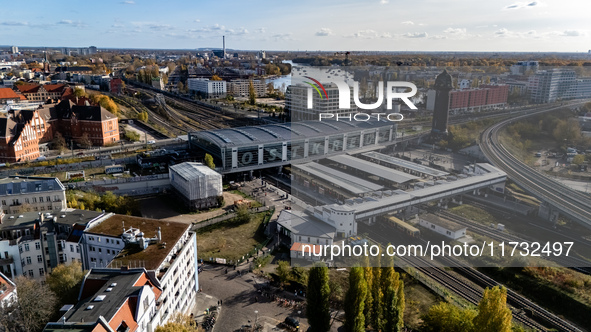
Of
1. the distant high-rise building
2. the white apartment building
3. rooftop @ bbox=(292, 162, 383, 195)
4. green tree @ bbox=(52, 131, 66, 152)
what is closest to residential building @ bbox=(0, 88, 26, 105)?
green tree @ bbox=(52, 131, 66, 152)

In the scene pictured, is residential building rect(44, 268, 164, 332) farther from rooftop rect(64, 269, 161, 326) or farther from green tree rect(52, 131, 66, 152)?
green tree rect(52, 131, 66, 152)

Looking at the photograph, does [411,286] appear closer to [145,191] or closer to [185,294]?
[185,294]

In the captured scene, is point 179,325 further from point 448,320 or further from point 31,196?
point 31,196

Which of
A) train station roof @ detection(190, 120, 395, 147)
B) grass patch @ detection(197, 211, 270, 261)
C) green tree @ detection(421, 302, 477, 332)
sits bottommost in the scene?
grass patch @ detection(197, 211, 270, 261)

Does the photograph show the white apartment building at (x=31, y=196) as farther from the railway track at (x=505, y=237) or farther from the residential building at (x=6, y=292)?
the railway track at (x=505, y=237)

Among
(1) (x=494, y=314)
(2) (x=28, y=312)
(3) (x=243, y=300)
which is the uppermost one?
(1) (x=494, y=314)

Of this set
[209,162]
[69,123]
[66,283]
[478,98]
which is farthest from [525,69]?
[69,123]
